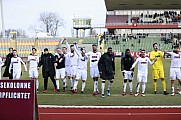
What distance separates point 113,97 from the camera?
13.1m


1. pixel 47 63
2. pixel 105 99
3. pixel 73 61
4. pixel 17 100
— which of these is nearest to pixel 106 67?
pixel 105 99

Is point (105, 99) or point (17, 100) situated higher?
point (17, 100)

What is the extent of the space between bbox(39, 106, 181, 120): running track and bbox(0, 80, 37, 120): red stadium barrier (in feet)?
7.17

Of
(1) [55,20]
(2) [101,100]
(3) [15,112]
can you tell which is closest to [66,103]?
(2) [101,100]

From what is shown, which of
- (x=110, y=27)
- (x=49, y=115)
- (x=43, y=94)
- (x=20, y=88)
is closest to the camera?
(x=20, y=88)

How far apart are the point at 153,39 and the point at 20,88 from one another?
4161 centimetres

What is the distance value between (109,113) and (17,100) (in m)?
3.82

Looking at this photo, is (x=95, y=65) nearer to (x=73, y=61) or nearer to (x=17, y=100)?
(x=73, y=61)

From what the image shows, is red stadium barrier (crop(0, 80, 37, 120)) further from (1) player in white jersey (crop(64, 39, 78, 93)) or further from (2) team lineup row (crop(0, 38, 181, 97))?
(1) player in white jersey (crop(64, 39, 78, 93))

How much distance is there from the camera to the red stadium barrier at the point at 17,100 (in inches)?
277

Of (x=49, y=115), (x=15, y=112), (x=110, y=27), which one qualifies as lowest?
(x=49, y=115)

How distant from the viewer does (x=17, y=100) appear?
7.14m

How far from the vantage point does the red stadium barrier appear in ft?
23.0

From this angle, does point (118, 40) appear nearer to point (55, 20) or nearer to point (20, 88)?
point (55, 20)
